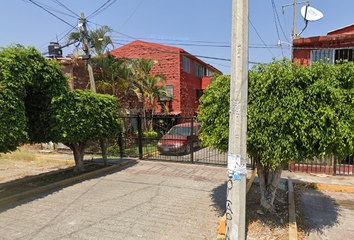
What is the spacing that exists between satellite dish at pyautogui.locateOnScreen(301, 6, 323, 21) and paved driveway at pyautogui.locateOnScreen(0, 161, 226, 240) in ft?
28.5

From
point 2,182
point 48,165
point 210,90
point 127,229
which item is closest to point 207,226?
point 127,229

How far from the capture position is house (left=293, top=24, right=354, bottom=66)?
825 cm

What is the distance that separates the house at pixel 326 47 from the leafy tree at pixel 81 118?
777 centimetres

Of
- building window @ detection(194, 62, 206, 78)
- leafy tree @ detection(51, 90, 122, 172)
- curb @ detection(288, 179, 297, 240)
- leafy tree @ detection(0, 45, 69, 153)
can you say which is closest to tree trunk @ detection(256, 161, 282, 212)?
curb @ detection(288, 179, 297, 240)

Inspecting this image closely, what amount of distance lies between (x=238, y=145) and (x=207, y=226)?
6.70ft

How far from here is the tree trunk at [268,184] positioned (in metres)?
4.55

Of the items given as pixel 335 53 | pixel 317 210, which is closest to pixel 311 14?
pixel 335 53

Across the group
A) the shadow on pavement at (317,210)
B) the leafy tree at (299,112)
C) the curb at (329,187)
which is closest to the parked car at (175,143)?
the curb at (329,187)

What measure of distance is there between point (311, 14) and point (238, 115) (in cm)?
987

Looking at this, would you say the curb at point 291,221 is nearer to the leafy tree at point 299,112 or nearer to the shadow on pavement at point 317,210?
the shadow on pavement at point 317,210

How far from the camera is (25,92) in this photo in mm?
5758

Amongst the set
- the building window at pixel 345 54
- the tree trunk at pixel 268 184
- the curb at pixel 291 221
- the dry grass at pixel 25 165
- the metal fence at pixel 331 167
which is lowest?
the dry grass at pixel 25 165

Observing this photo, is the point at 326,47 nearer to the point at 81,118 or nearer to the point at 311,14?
the point at 311,14

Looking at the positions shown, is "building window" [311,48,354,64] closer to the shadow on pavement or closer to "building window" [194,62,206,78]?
the shadow on pavement
